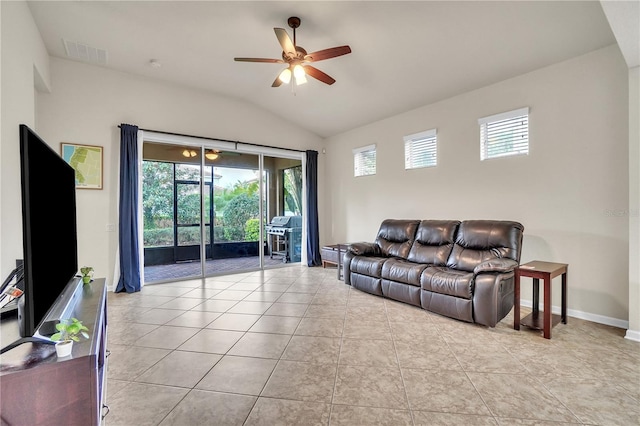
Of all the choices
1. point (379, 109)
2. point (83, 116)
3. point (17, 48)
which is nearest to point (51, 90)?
point (83, 116)

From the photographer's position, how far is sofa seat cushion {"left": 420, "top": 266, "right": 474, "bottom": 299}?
3000 millimetres

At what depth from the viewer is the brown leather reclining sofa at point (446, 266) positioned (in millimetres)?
2914

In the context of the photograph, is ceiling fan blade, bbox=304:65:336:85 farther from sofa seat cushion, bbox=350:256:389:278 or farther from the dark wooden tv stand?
the dark wooden tv stand

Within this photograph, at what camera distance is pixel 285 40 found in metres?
2.74

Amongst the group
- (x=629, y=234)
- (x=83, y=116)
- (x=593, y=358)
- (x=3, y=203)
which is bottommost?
(x=593, y=358)

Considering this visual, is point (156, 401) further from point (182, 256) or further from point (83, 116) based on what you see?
point (182, 256)

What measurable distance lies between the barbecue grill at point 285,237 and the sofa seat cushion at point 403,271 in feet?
9.42

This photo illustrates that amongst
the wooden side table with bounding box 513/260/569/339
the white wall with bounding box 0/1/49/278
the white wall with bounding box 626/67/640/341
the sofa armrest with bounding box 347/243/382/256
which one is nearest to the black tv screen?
the white wall with bounding box 0/1/49/278

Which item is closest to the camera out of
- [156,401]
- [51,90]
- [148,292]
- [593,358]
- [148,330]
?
[156,401]

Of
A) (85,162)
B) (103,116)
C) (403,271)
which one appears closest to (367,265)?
(403,271)

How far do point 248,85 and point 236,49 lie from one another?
1034 mm

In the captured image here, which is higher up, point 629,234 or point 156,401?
point 629,234

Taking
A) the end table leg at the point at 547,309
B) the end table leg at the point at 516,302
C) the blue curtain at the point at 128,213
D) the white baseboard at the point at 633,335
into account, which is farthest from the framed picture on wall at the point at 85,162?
the white baseboard at the point at 633,335

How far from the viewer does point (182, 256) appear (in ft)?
20.3
